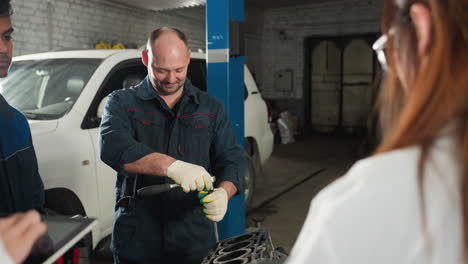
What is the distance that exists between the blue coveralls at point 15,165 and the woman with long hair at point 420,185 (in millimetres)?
1406

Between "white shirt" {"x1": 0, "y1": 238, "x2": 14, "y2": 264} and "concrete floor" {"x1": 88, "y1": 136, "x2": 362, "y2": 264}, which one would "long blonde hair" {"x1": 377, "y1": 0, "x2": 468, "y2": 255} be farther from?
"concrete floor" {"x1": 88, "y1": 136, "x2": 362, "y2": 264}

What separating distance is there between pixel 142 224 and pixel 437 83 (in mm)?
1642

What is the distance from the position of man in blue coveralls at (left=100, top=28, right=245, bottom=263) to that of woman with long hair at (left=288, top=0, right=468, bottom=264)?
4.36 ft

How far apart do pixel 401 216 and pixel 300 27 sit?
12.0 m

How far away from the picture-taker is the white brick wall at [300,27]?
1123 cm

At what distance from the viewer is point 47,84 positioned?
11.1 feet

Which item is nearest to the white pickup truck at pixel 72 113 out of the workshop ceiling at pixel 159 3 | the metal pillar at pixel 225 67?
the metal pillar at pixel 225 67

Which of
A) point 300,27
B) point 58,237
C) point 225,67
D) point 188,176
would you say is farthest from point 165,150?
point 300,27

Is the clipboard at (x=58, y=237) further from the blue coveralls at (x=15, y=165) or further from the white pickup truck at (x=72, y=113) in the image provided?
the white pickup truck at (x=72, y=113)

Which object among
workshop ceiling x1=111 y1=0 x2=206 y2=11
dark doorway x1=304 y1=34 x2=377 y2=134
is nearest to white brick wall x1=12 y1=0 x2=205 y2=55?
workshop ceiling x1=111 y1=0 x2=206 y2=11

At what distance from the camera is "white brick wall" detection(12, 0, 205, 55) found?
6.53m

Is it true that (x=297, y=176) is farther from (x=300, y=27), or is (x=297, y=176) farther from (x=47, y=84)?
(x=300, y=27)

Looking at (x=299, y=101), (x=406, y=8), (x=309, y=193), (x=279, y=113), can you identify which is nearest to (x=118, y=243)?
(x=406, y=8)

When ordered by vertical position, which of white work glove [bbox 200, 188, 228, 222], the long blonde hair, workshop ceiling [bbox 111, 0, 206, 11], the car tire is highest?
workshop ceiling [bbox 111, 0, 206, 11]
